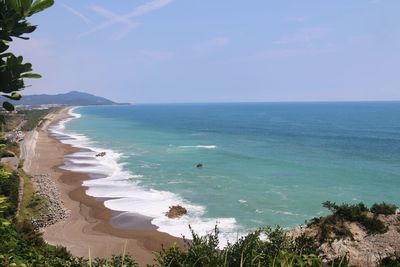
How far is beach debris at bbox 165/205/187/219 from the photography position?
1330 inches

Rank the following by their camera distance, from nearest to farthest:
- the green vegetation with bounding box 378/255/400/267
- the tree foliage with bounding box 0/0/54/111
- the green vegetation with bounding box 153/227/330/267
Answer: the tree foliage with bounding box 0/0/54/111
the green vegetation with bounding box 153/227/330/267
the green vegetation with bounding box 378/255/400/267

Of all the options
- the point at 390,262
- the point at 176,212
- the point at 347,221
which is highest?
the point at 390,262

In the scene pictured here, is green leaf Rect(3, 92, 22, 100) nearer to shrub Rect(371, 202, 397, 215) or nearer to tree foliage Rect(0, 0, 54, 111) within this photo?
tree foliage Rect(0, 0, 54, 111)

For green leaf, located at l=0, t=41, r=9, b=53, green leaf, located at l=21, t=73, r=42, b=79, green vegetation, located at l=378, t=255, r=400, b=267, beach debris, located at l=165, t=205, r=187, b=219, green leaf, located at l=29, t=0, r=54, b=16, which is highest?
green leaf, located at l=29, t=0, r=54, b=16

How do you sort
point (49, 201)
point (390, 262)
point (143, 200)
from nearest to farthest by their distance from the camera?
point (390, 262), point (49, 201), point (143, 200)

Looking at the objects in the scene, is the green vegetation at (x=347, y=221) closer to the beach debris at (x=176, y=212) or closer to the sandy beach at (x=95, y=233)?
the sandy beach at (x=95, y=233)

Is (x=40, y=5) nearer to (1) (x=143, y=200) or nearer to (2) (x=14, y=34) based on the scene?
(2) (x=14, y=34)

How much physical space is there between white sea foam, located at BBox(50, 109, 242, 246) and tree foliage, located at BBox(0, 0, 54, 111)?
2325 cm

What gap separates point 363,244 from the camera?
2184 centimetres

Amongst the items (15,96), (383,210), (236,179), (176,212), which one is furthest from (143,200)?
(15,96)

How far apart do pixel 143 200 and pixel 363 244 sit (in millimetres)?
22438

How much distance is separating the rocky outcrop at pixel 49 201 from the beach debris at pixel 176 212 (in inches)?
345

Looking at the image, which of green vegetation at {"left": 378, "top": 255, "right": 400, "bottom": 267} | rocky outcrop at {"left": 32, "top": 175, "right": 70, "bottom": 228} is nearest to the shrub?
green vegetation at {"left": 378, "top": 255, "right": 400, "bottom": 267}

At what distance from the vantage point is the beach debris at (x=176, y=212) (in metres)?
33.8
